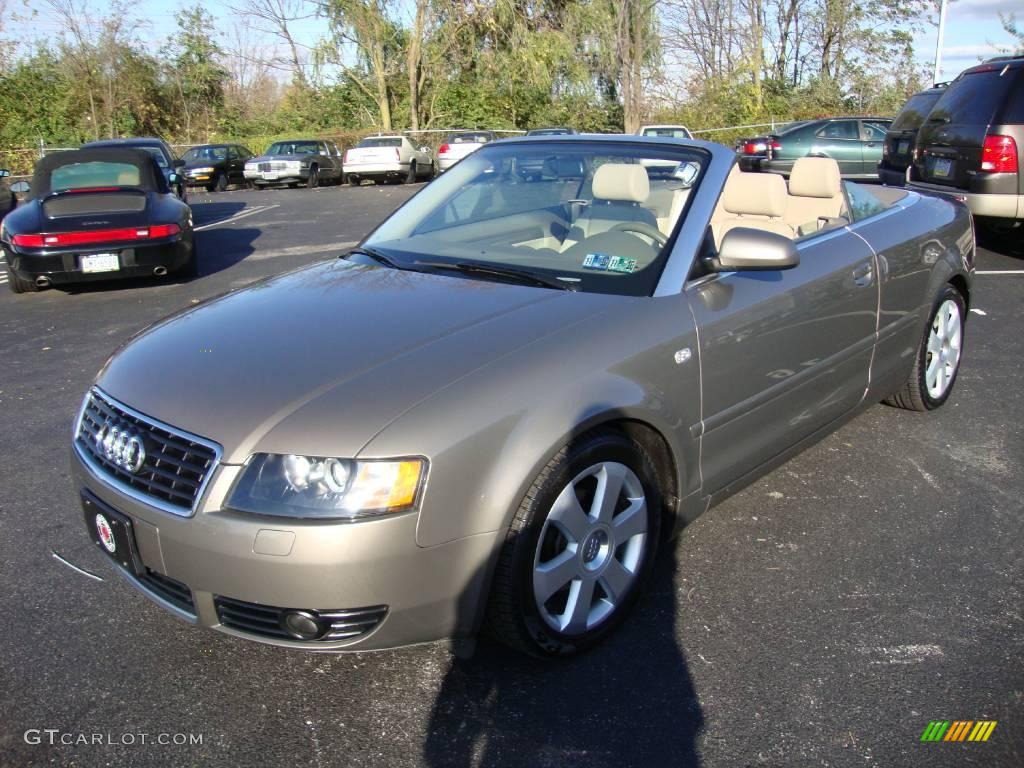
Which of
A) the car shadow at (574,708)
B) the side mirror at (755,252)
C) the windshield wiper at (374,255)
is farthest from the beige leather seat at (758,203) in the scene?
the car shadow at (574,708)

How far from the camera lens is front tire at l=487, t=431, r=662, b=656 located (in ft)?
8.07

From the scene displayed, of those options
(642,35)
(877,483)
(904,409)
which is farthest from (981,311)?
(642,35)

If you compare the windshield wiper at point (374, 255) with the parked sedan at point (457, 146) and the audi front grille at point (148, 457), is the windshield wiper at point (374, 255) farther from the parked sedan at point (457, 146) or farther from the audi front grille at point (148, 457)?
the parked sedan at point (457, 146)

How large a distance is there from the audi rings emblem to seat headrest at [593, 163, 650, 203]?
6.85ft

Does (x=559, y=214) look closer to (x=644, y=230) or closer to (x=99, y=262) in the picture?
(x=644, y=230)

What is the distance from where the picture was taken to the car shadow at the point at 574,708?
7.66 feet

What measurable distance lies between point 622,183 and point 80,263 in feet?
22.2

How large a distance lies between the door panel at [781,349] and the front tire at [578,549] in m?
0.41

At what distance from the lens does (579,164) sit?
12.6 ft

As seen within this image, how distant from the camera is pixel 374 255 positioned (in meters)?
3.72

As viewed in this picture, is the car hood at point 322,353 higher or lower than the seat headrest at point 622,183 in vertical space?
lower

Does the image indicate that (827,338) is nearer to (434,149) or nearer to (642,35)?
(434,149)

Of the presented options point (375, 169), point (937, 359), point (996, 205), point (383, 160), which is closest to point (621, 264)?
point (937, 359)

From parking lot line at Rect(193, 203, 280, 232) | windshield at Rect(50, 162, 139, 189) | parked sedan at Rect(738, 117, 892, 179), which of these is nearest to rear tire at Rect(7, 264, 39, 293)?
windshield at Rect(50, 162, 139, 189)
